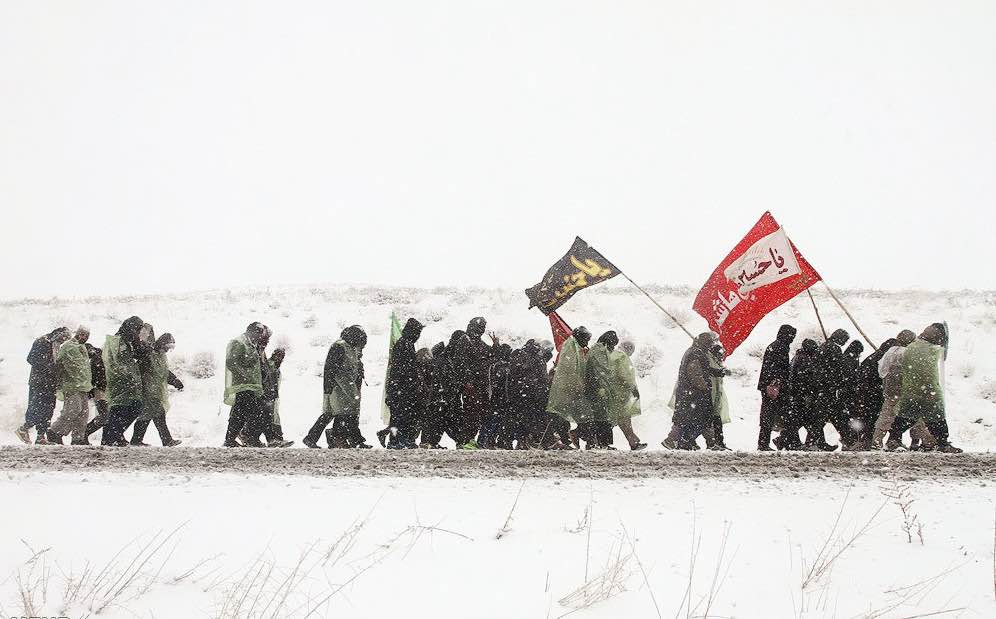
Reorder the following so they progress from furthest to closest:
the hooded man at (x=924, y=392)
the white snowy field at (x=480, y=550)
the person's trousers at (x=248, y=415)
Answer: the person's trousers at (x=248, y=415)
the hooded man at (x=924, y=392)
the white snowy field at (x=480, y=550)

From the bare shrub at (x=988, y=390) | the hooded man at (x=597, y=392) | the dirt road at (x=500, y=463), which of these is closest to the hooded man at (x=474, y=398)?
the hooded man at (x=597, y=392)

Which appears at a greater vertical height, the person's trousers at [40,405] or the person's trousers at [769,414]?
the person's trousers at [769,414]

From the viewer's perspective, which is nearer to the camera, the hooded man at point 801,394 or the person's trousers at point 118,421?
the person's trousers at point 118,421

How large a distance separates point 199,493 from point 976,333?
19397mm

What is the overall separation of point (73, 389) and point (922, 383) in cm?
940

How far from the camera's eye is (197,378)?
54.6 ft

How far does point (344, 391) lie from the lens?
28.4 ft

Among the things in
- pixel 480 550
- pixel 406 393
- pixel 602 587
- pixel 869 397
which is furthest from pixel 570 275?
pixel 602 587

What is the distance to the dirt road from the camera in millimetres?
6070

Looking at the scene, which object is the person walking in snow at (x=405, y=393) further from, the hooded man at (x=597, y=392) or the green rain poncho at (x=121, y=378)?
the green rain poncho at (x=121, y=378)

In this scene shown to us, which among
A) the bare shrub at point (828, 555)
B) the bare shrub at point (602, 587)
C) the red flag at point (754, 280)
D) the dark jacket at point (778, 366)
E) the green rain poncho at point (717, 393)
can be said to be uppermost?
the red flag at point (754, 280)

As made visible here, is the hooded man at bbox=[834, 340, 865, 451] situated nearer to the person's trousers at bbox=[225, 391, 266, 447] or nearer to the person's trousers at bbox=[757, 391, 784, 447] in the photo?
the person's trousers at bbox=[757, 391, 784, 447]

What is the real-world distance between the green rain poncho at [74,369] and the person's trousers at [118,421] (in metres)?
0.62

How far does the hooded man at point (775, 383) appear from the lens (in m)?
8.73
